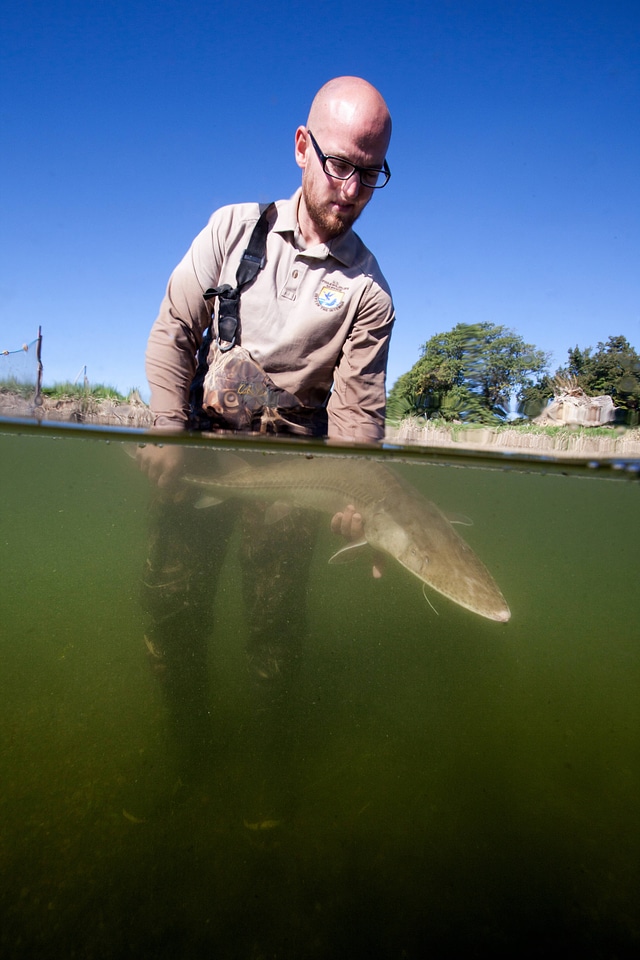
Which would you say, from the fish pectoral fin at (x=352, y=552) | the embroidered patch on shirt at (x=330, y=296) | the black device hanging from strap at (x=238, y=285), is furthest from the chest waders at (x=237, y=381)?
the fish pectoral fin at (x=352, y=552)

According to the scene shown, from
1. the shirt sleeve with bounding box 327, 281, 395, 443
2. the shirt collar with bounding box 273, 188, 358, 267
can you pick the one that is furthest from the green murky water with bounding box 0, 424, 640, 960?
the shirt collar with bounding box 273, 188, 358, 267

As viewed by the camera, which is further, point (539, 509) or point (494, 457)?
point (539, 509)

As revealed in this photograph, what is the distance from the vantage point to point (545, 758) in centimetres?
305

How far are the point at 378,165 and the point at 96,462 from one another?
9.81 ft

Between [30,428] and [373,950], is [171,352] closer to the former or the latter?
[30,428]

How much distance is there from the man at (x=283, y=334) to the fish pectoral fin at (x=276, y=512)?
0.05m

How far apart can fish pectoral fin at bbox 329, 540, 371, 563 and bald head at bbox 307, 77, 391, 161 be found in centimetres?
196

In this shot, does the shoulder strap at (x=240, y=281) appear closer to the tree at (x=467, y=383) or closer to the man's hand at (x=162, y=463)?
the man's hand at (x=162, y=463)

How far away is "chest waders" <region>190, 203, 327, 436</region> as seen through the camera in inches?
101

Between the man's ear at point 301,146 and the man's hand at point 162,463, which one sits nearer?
the man's ear at point 301,146

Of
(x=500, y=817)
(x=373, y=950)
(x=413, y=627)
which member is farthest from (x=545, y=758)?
(x=373, y=950)

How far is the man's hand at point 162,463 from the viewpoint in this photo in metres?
2.76

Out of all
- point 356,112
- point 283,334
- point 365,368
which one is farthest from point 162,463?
point 356,112

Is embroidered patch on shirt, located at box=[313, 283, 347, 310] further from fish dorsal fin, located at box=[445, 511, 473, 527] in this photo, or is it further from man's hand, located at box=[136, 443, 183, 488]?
fish dorsal fin, located at box=[445, 511, 473, 527]
